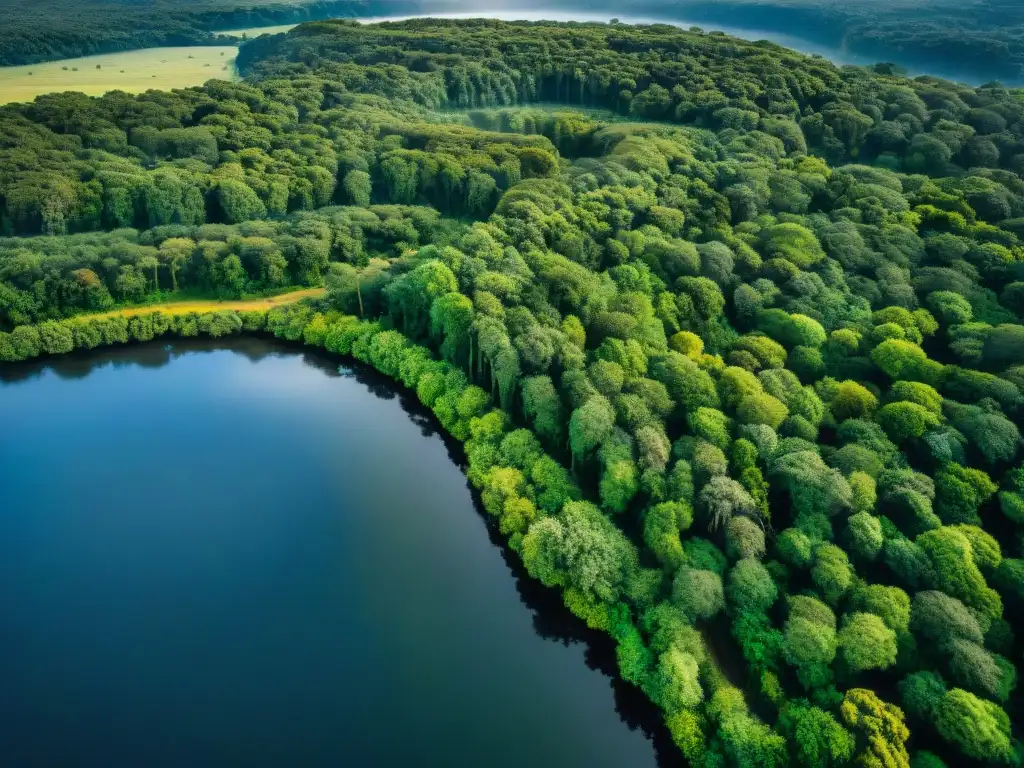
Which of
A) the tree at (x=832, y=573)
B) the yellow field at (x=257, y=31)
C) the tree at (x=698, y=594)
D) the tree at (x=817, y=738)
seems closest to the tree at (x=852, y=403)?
the tree at (x=832, y=573)

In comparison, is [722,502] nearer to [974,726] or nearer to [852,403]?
[974,726]

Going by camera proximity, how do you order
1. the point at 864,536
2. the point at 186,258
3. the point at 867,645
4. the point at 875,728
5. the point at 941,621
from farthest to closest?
the point at 186,258 < the point at 864,536 < the point at 941,621 < the point at 867,645 < the point at 875,728

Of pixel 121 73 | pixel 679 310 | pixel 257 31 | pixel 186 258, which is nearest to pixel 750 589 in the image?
pixel 679 310

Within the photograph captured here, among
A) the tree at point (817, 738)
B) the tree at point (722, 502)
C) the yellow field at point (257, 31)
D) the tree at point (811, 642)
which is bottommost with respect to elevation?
the tree at point (817, 738)

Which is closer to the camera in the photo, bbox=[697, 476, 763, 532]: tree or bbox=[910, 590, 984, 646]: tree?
bbox=[910, 590, 984, 646]: tree

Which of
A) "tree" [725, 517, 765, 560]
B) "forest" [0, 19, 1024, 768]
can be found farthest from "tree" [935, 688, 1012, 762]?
"tree" [725, 517, 765, 560]

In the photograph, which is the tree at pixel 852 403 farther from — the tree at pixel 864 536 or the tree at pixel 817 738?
the tree at pixel 817 738

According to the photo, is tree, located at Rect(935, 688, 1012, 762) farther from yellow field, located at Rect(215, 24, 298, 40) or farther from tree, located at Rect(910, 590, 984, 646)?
yellow field, located at Rect(215, 24, 298, 40)
